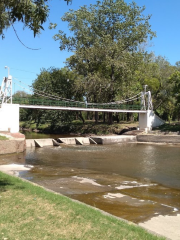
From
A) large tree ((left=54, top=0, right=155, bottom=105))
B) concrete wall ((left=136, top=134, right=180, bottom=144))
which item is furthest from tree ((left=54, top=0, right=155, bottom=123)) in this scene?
concrete wall ((left=136, top=134, right=180, bottom=144))

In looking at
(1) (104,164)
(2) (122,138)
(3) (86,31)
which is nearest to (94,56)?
(3) (86,31)

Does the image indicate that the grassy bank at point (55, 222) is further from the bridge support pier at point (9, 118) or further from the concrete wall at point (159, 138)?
the concrete wall at point (159, 138)

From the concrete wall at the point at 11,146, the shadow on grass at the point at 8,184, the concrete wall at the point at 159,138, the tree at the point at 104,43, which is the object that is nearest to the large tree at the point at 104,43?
the tree at the point at 104,43

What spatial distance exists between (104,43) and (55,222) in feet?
144

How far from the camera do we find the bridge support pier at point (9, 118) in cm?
3136

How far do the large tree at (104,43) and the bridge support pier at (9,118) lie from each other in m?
17.4

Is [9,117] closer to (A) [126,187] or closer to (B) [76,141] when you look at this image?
(B) [76,141]

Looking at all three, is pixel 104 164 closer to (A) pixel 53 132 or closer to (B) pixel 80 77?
(B) pixel 80 77

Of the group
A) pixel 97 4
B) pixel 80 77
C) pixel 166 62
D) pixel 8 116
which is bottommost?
pixel 8 116

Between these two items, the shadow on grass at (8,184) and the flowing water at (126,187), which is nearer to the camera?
the shadow on grass at (8,184)

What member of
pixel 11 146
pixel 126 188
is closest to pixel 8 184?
pixel 126 188

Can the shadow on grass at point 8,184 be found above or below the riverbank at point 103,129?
below

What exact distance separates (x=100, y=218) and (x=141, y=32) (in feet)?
153

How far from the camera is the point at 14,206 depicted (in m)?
6.68
